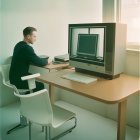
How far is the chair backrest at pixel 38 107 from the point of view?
177cm

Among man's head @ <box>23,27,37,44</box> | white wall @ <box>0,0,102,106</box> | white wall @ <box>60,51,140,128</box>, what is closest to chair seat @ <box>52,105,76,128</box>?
white wall @ <box>60,51,140,128</box>

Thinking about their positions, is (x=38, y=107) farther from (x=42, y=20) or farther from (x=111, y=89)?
(x=42, y=20)

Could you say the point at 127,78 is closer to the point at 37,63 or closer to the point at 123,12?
the point at 123,12

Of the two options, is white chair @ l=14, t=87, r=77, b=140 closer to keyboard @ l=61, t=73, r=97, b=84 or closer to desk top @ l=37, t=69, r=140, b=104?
desk top @ l=37, t=69, r=140, b=104

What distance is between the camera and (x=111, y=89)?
6.70 ft

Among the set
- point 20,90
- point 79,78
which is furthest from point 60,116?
point 20,90

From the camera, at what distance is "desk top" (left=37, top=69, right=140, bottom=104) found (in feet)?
6.07

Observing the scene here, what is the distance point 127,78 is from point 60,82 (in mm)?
708

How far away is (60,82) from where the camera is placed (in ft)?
7.48

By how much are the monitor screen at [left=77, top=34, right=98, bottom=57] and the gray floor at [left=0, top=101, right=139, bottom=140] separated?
3.03ft

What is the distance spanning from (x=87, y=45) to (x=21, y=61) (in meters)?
0.87

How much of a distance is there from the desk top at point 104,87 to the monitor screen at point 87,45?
0.30 metres

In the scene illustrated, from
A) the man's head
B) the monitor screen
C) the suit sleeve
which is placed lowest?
the suit sleeve

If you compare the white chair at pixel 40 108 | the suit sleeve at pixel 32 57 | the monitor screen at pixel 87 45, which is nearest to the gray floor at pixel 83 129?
the white chair at pixel 40 108
